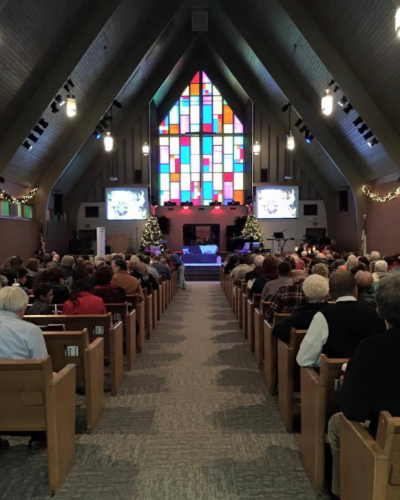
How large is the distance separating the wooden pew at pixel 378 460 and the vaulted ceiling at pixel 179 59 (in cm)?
760

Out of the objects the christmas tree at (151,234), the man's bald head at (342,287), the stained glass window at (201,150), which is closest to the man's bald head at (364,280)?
the man's bald head at (342,287)

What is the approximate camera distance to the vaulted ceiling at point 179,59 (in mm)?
8719

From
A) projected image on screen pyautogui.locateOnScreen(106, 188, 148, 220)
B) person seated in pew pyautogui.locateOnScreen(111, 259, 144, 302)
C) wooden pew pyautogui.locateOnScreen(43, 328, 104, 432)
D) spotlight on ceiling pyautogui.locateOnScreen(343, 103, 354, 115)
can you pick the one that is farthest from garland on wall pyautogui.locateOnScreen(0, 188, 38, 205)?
wooden pew pyautogui.locateOnScreen(43, 328, 104, 432)

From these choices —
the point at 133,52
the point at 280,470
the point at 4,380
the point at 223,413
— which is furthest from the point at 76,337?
the point at 133,52

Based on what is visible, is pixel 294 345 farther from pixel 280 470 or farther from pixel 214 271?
pixel 214 271

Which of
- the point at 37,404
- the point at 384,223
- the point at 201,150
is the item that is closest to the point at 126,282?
the point at 37,404

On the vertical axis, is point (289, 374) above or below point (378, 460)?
below

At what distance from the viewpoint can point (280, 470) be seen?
8.86ft

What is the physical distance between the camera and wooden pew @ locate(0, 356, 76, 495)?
92.3 inches

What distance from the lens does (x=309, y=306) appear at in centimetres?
326

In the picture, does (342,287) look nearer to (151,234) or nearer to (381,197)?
(381,197)

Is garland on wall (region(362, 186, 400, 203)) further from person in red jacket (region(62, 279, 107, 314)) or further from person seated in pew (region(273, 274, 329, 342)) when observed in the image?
person in red jacket (region(62, 279, 107, 314))

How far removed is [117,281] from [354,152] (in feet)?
32.9

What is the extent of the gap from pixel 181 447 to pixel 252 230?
51.8 feet
